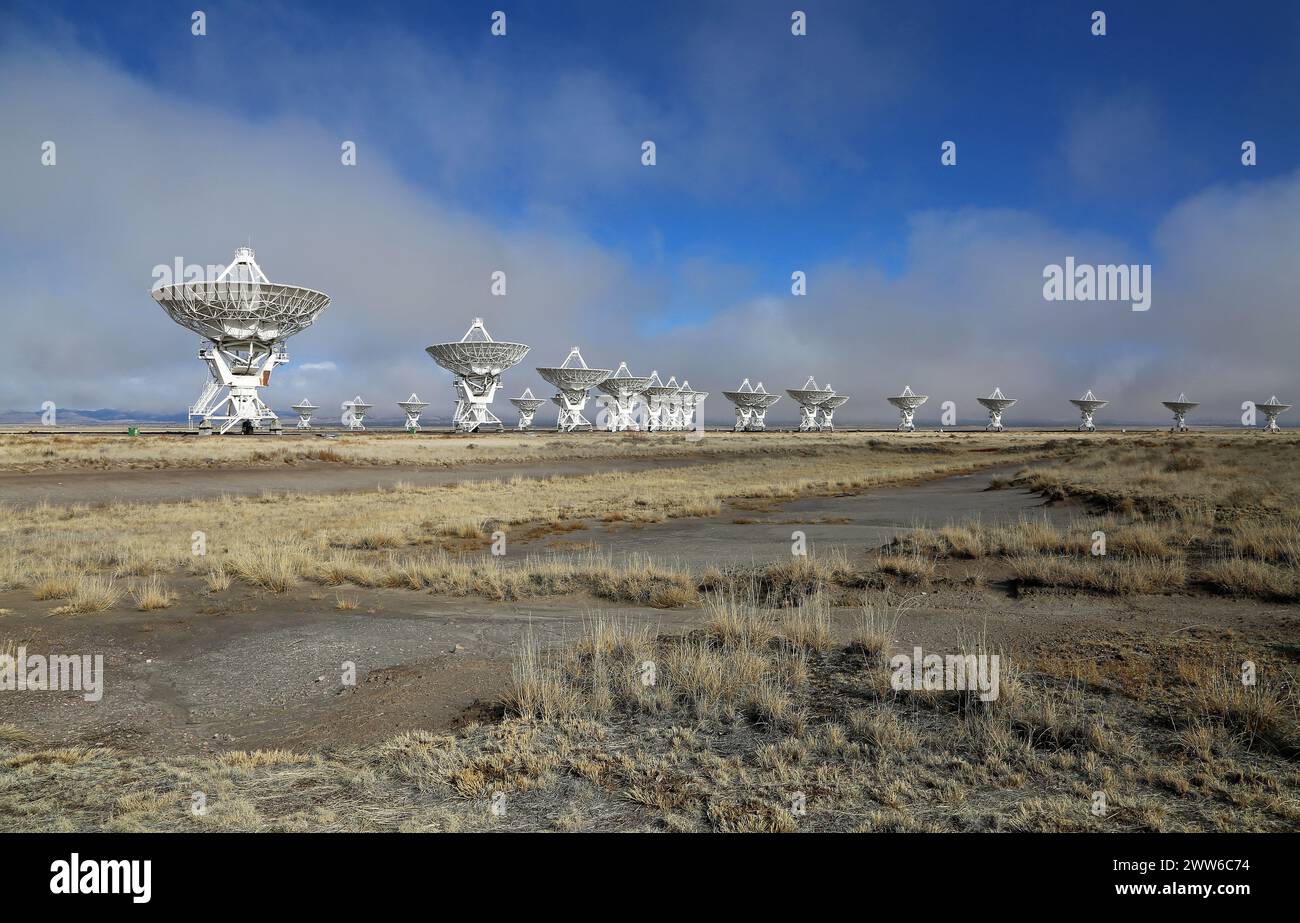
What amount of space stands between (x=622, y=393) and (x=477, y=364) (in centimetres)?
3359

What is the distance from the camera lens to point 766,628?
23.4 ft

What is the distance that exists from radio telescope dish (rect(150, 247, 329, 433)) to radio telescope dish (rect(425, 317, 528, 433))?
2087 cm

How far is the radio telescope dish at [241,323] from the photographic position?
49.9 metres

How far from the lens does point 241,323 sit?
5256 cm

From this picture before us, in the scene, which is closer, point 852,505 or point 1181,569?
point 1181,569

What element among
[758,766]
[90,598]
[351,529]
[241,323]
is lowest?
[758,766]

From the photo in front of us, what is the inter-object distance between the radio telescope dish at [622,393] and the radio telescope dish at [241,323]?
53.1 metres

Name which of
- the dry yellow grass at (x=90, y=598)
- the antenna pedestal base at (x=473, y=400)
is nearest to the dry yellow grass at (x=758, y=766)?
the dry yellow grass at (x=90, y=598)

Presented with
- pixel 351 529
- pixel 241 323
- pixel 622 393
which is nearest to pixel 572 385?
pixel 622 393

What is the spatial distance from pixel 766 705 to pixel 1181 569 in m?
7.66

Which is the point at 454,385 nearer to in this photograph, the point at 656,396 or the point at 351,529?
the point at 656,396

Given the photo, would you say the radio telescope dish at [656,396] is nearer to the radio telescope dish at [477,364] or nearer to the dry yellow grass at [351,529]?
the radio telescope dish at [477,364]
